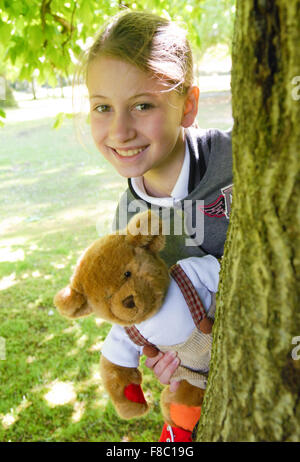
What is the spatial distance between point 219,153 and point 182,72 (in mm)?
409

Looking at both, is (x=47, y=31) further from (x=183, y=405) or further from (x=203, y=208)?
(x=183, y=405)

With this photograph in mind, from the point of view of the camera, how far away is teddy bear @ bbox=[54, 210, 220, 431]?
1430 millimetres

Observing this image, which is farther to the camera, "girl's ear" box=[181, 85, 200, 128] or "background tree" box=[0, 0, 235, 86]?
"background tree" box=[0, 0, 235, 86]

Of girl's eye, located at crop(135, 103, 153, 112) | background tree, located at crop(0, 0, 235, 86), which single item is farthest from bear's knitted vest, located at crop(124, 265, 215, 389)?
background tree, located at crop(0, 0, 235, 86)

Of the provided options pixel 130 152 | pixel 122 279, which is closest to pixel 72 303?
pixel 122 279

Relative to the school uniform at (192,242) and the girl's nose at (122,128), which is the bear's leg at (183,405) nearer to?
the school uniform at (192,242)

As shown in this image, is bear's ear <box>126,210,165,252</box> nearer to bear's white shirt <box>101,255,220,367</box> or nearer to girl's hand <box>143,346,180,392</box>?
bear's white shirt <box>101,255,220,367</box>

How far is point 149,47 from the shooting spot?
64.0 inches

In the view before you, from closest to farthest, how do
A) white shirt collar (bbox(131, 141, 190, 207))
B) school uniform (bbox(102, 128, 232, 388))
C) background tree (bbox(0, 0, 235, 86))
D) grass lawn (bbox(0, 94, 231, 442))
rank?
school uniform (bbox(102, 128, 232, 388)) < white shirt collar (bbox(131, 141, 190, 207)) < background tree (bbox(0, 0, 235, 86)) < grass lawn (bbox(0, 94, 231, 442))

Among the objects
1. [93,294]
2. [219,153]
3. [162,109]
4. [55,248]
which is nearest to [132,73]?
[162,109]

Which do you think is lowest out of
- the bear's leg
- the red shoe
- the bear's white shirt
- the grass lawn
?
the grass lawn

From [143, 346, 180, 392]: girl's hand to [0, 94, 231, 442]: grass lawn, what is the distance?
1.07m

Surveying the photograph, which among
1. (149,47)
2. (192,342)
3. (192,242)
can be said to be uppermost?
(149,47)

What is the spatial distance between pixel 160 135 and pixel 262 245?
887 mm
